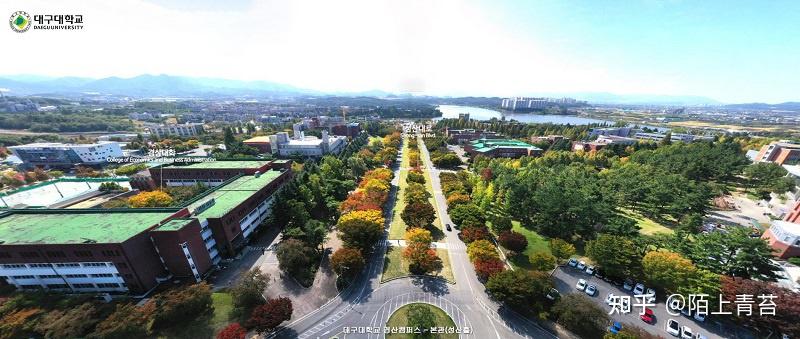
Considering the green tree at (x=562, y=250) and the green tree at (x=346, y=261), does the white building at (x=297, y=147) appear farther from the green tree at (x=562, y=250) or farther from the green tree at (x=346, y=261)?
the green tree at (x=562, y=250)

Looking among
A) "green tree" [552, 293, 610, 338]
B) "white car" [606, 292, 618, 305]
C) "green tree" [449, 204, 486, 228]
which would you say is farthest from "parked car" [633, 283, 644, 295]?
"green tree" [449, 204, 486, 228]

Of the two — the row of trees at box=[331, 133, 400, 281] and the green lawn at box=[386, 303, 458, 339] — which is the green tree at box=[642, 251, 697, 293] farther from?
the row of trees at box=[331, 133, 400, 281]

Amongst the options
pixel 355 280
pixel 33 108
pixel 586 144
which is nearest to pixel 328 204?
pixel 355 280

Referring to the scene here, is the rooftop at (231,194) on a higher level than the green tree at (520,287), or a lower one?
higher

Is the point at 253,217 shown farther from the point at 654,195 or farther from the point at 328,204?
the point at 654,195

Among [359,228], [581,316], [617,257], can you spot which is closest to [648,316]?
[617,257]

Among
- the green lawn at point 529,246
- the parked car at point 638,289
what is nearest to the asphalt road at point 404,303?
the green lawn at point 529,246
